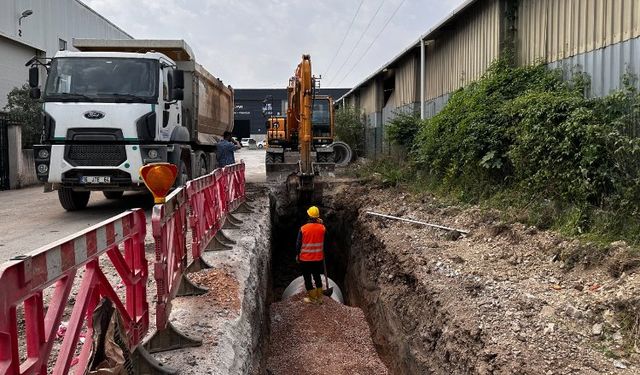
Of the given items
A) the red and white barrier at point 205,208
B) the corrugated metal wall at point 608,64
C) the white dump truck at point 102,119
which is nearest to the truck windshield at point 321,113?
the white dump truck at point 102,119

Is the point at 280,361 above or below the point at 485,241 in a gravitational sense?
below

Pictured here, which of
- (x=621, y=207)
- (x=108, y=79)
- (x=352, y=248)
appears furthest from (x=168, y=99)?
(x=621, y=207)

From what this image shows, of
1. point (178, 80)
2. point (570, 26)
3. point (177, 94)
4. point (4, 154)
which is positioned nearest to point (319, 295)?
point (177, 94)

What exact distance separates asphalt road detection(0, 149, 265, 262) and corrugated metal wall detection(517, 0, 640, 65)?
802 cm

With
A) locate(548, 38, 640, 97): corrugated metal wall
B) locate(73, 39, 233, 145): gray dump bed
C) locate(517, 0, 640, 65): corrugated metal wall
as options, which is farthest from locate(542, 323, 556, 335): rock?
locate(73, 39, 233, 145): gray dump bed

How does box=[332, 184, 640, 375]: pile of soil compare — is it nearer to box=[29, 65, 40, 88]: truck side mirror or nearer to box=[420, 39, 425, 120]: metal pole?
box=[29, 65, 40, 88]: truck side mirror

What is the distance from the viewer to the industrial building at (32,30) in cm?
2167

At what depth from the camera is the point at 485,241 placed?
7.47 m

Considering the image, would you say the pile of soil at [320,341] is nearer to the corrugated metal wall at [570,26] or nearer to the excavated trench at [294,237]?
the excavated trench at [294,237]

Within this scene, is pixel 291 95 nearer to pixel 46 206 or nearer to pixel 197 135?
pixel 197 135

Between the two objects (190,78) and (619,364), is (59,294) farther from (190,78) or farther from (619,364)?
(190,78)

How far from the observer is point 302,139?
13359mm

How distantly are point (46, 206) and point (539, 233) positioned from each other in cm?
1034

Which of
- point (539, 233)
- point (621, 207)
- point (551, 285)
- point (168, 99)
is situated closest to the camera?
point (551, 285)
